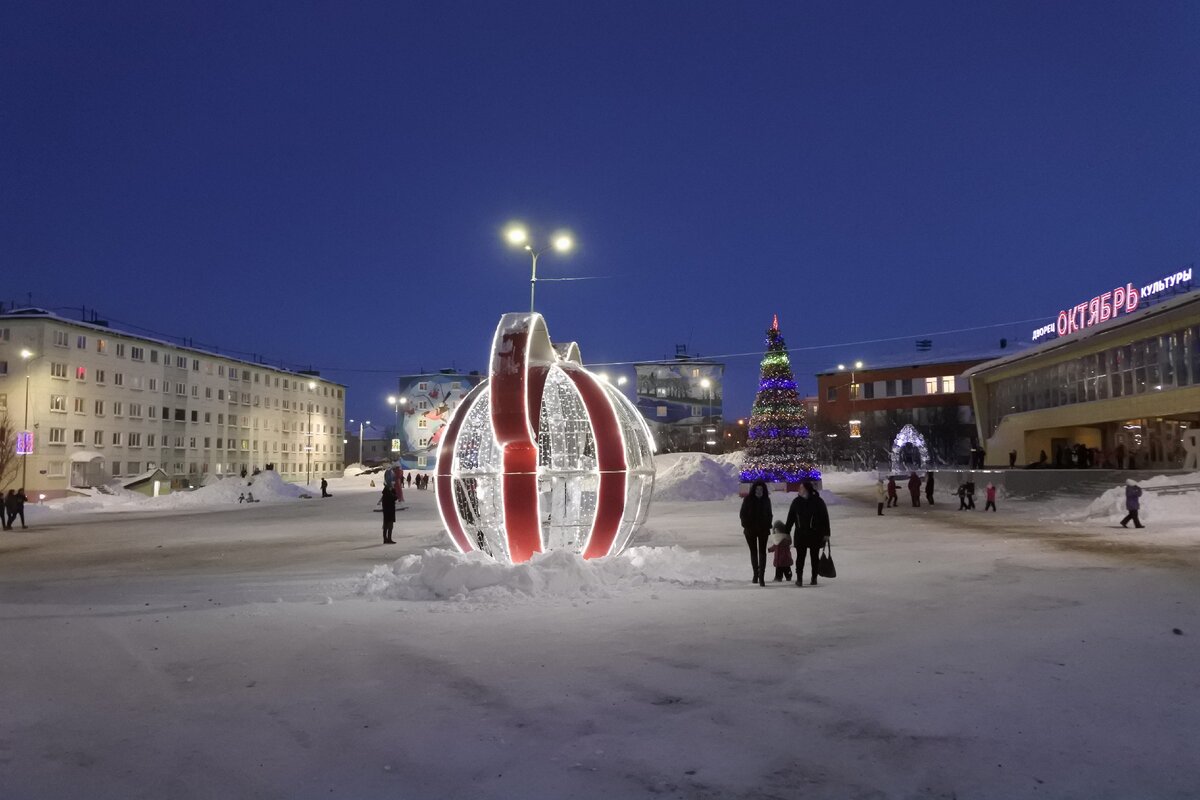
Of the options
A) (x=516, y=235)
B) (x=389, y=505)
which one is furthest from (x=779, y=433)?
(x=516, y=235)

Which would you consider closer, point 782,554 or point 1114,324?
point 782,554

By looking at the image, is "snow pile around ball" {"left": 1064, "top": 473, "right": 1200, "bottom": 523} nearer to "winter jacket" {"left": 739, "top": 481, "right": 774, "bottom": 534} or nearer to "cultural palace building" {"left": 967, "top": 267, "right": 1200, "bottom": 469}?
"cultural palace building" {"left": 967, "top": 267, "right": 1200, "bottom": 469}

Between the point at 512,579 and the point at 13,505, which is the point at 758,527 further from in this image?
the point at 13,505

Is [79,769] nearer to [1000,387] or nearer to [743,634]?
[743,634]

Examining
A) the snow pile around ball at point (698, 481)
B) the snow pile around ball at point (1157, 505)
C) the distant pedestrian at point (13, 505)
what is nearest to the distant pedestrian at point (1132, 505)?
the snow pile around ball at point (1157, 505)

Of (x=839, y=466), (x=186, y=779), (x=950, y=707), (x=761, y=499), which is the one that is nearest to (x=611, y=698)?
(x=950, y=707)

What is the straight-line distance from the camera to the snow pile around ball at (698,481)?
131ft

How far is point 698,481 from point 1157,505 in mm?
20997

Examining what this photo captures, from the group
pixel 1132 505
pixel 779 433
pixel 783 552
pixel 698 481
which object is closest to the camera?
pixel 783 552

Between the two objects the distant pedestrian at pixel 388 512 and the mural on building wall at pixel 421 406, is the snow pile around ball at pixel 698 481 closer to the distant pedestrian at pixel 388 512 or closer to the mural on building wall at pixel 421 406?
the distant pedestrian at pixel 388 512

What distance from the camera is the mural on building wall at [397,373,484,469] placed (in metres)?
71.4

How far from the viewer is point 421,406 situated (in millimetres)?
Result: 72625

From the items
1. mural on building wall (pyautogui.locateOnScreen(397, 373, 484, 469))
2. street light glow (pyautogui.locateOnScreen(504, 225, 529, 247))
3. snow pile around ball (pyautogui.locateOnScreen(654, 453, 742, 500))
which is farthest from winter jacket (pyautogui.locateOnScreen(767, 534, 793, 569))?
mural on building wall (pyautogui.locateOnScreen(397, 373, 484, 469))

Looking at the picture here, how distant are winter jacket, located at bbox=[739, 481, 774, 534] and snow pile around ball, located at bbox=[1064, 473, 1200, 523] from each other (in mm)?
15029
